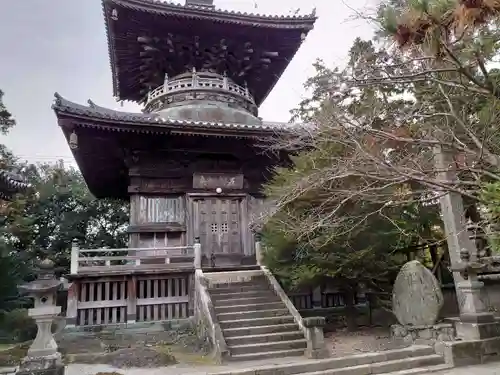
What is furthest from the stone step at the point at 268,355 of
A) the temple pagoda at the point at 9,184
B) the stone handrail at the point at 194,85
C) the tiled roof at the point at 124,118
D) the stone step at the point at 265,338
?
the stone handrail at the point at 194,85

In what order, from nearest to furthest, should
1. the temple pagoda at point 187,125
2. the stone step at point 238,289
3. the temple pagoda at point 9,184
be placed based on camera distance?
the stone step at point 238,289
the temple pagoda at point 9,184
the temple pagoda at point 187,125

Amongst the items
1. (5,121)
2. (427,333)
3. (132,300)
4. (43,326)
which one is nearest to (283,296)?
(427,333)

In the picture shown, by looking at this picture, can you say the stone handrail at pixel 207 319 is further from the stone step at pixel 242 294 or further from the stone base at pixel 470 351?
the stone base at pixel 470 351

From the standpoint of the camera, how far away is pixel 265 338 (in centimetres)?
758

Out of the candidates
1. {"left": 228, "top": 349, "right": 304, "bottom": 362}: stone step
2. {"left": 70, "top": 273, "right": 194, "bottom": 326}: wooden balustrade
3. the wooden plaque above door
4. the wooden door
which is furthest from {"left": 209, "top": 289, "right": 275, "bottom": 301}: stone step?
the wooden plaque above door

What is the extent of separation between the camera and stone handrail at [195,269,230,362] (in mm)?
6939

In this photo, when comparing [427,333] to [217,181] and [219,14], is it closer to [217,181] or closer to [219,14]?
[217,181]

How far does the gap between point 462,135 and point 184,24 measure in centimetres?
993

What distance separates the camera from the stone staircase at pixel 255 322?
7223 mm

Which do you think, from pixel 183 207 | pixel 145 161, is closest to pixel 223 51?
pixel 145 161

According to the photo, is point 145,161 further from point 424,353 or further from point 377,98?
point 424,353

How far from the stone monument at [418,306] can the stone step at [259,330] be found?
2269 millimetres

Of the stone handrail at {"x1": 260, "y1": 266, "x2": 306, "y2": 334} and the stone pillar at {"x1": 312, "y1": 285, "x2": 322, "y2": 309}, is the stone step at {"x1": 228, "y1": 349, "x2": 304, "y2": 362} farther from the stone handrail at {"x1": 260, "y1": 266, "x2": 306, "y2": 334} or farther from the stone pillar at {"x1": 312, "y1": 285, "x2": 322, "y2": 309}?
the stone pillar at {"x1": 312, "y1": 285, "x2": 322, "y2": 309}

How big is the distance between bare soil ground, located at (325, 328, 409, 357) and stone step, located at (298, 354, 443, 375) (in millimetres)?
540
